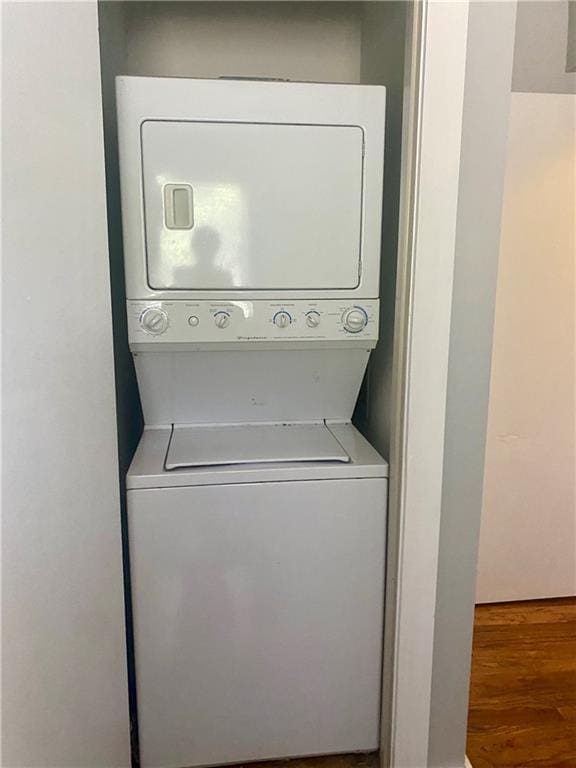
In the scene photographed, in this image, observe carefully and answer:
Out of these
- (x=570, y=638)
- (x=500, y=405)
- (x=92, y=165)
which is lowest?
(x=570, y=638)


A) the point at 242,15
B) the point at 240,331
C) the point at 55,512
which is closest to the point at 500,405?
the point at 240,331

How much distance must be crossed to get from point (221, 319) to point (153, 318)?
16 centimetres

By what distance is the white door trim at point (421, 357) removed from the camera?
117cm

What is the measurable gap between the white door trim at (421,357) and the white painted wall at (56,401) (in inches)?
24.5

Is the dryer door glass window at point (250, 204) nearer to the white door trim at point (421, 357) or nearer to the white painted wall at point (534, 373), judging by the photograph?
the white door trim at point (421, 357)

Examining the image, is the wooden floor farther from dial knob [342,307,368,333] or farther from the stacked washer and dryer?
dial knob [342,307,368,333]

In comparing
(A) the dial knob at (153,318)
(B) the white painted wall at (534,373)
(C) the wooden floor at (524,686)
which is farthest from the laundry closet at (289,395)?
(B) the white painted wall at (534,373)

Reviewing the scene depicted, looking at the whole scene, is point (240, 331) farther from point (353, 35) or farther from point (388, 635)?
point (353, 35)

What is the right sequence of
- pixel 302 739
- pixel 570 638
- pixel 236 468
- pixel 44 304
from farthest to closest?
pixel 570 638 → pixel 302 739 → pixel 236 468 → pixel 44 304

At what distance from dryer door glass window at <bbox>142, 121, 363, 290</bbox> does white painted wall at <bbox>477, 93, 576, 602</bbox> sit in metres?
0.85

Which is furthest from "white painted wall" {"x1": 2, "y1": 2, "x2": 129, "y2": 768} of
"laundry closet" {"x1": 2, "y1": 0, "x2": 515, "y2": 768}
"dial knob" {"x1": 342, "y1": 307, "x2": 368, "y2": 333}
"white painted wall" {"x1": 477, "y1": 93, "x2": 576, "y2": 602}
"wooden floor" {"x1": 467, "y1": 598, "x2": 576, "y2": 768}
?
"white painted wall" {"x1": 477, "y1": 93, "x2": 576, "y2": 602}

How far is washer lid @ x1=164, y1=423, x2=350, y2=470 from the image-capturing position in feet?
4.65

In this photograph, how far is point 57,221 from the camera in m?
0.88

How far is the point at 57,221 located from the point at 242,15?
124 cm
